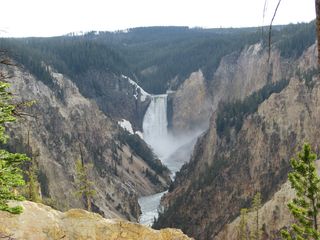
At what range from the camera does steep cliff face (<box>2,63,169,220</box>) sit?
103688mm

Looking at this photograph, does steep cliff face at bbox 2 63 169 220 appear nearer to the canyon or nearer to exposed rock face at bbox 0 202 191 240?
the canyon

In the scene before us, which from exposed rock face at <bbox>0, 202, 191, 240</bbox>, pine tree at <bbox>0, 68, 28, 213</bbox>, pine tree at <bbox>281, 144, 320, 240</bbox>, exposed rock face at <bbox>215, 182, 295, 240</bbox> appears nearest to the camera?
pine tree at <bbox>0, 68, 28, 213</bbox>

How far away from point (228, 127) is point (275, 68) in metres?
62.3

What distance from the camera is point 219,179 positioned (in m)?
102

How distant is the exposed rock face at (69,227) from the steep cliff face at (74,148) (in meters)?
63.7

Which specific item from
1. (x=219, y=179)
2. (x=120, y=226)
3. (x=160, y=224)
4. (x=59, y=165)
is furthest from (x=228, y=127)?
(x=120, y=226)

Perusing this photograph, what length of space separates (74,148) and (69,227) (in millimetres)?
99588

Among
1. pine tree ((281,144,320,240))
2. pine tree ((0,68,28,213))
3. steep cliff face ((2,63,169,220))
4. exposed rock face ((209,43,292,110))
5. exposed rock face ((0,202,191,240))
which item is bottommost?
steep cliff face ((2,63,169,220))

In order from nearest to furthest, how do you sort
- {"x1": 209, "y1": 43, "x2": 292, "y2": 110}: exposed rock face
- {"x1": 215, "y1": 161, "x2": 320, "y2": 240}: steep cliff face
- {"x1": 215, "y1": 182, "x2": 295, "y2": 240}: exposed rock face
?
{"x1": 215, "y1": 161, "x2": 320, "y2": 240}: steep cliff face → {"x1": 215, "y1": 182, "x2": 295, "y2": 240}: exposed rock face → {"x1": 209, "y1": 43, "x2": 292, "y2": 110}: exposed rock face

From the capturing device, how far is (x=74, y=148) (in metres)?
124

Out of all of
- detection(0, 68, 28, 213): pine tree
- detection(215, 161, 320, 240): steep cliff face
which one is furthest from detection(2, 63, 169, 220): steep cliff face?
detection(0, 68, 28, 213): pine tree

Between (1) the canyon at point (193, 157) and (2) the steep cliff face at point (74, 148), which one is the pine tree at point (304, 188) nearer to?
(1) the canyon at point (193, 157)

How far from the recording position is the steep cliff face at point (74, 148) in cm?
10369

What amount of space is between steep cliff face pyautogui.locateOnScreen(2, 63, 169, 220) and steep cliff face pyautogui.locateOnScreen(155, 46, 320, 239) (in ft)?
44.5
